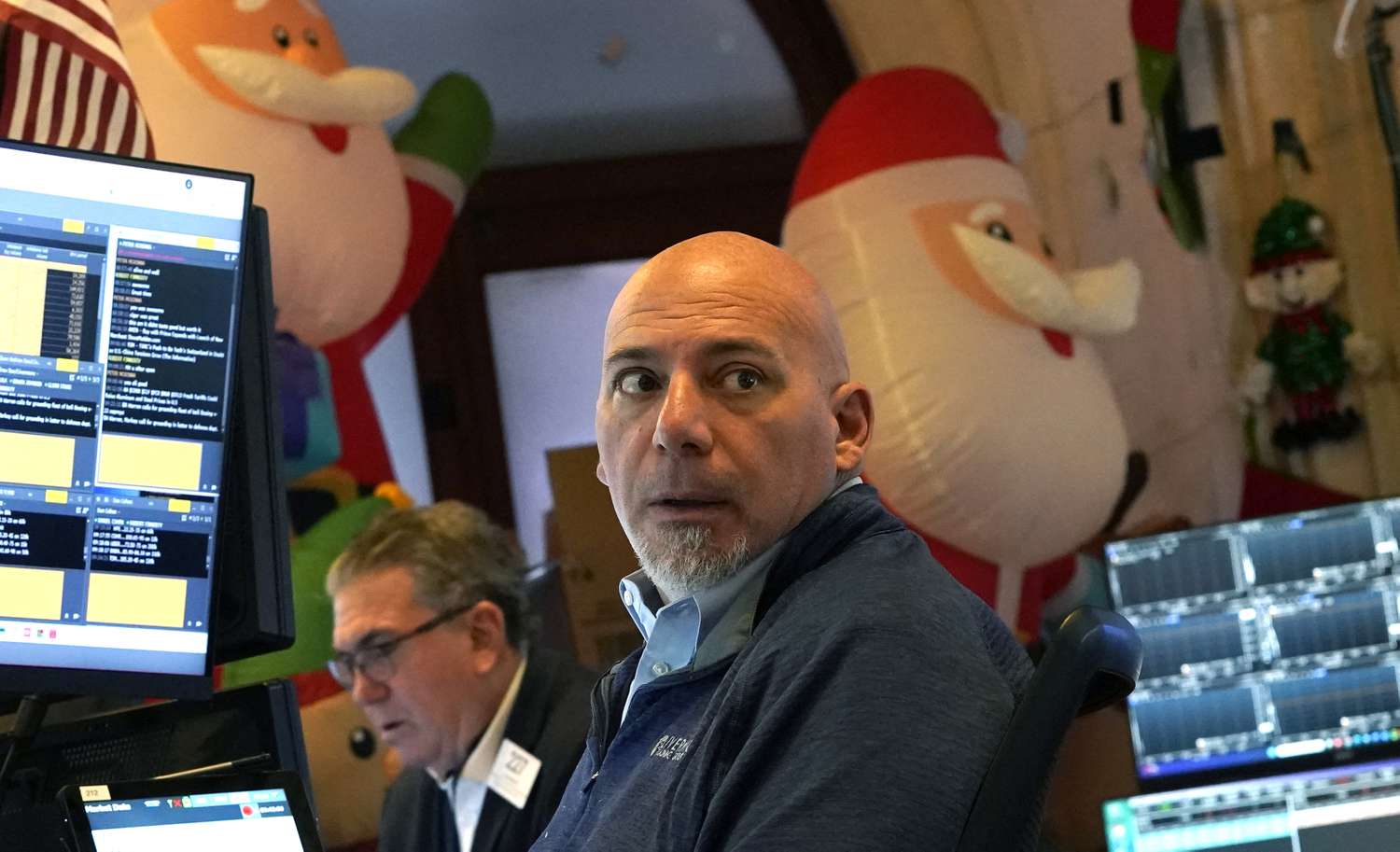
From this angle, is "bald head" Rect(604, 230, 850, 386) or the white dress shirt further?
the white dress shirt

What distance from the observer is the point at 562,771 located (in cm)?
232

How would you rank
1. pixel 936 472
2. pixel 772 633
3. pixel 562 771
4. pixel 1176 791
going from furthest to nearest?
1. pixel 936 472
2. pixel 1176 791
3. pixel 562 771
4. pixel 772 633

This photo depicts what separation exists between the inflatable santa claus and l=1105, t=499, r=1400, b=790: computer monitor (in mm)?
323

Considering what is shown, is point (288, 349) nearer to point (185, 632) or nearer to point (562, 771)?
point (562, 771)

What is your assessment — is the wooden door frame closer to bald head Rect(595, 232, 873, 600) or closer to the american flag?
the american flag

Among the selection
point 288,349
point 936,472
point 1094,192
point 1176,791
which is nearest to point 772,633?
point 1176,791

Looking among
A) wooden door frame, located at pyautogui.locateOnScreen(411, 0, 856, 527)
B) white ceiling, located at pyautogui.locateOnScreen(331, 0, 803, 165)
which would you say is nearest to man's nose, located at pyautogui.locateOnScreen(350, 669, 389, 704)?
wooden door frame, located at pyautogui.locateOnScreen(411, 0, 856, 527)

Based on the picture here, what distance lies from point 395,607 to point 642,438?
50.0 inches

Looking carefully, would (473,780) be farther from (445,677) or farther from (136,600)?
(136,600)

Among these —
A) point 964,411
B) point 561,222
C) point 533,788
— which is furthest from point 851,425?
point 561,222

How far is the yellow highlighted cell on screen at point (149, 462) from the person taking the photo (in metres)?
1.13

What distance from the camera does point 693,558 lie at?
4.05ft

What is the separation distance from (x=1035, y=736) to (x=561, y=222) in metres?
3.67

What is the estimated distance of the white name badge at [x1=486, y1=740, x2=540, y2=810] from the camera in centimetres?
231
